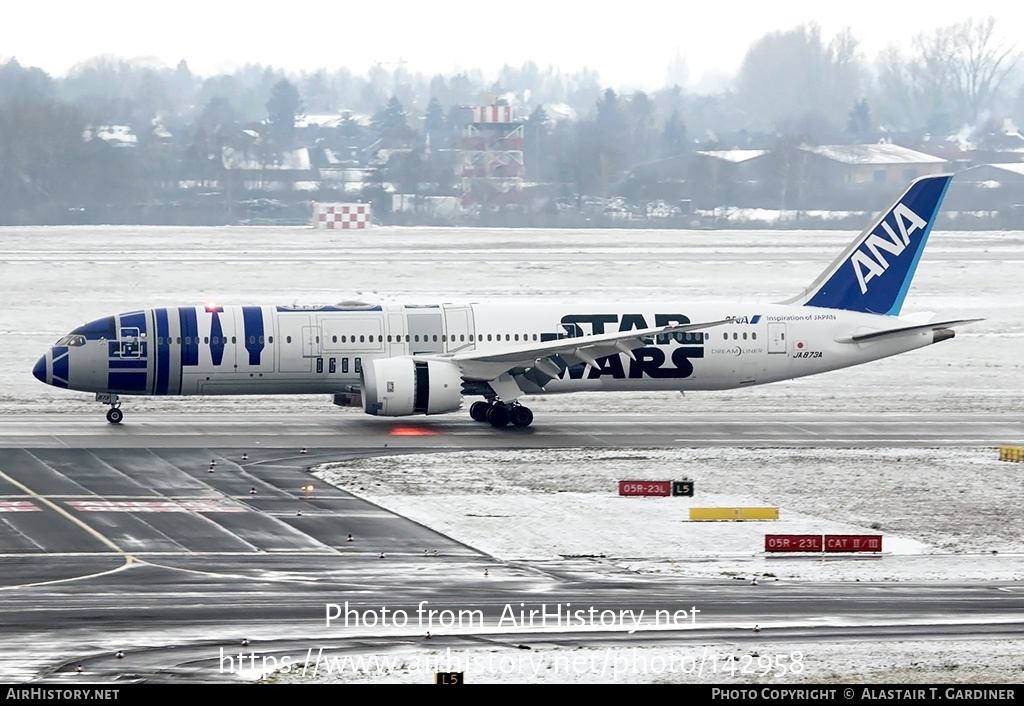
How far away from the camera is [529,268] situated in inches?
4414

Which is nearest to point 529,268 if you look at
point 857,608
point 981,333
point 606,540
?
point 981,333

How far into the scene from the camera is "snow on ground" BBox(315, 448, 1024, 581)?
3456cm

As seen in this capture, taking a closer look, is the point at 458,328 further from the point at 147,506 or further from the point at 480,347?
the point at 147,506

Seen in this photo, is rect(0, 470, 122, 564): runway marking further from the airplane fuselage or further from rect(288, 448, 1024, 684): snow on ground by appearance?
the airplane fuselage

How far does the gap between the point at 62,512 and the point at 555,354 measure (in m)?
19.4

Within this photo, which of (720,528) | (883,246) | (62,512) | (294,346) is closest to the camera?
(720,528)

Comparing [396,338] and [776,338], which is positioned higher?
[396,338]

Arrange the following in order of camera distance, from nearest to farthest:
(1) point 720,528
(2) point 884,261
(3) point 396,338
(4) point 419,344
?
(1) point 720,528 → (3) point 396,338 → (4) point 419,344 → (2) point 884,261

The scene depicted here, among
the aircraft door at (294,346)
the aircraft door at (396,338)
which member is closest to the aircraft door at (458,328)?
the aircraft door at (396,338)

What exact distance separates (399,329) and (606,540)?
19817mm

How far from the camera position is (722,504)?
40812 millimetres

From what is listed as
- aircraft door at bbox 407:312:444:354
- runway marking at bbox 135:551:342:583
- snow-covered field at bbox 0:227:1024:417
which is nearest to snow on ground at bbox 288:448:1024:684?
runway marking at bbox 135:551:342:583

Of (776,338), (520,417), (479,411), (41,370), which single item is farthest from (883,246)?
(41,370)

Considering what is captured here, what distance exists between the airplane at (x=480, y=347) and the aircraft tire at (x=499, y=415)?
0.05m
